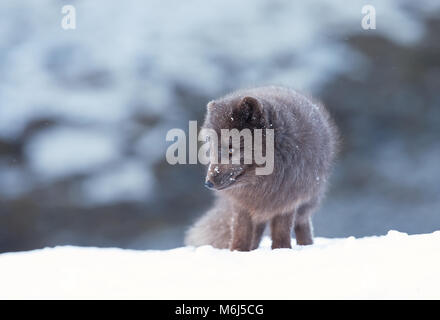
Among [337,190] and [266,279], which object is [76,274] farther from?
[337,190]

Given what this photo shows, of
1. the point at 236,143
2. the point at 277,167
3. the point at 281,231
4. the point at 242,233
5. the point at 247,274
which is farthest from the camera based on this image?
the point at 242,233

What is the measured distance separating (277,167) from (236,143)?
437mm

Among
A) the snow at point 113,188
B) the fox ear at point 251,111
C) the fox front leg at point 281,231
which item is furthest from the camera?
the snow at point 113,188

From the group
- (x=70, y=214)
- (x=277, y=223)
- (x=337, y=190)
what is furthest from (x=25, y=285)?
(x=337, y=190)

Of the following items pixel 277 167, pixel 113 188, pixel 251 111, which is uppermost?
pixel 113 188

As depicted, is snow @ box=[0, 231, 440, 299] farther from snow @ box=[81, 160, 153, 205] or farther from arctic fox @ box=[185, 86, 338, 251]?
snow @ box=[81, 160, 153, 205]

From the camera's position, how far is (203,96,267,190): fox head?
361 centimetres

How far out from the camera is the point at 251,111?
3641mm

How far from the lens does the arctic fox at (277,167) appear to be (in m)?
3.66

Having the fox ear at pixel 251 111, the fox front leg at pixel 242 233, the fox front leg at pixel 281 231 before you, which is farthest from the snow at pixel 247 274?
the fox ear at pixel 251 111
